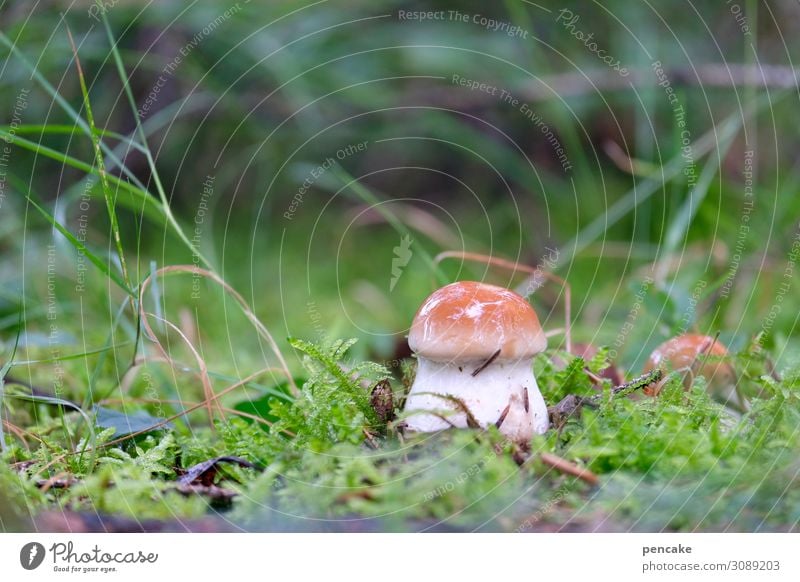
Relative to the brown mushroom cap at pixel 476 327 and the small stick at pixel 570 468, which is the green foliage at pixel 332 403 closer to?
the brown mushroom cap at pixel 476 327

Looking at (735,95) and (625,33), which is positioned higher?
(625,33)

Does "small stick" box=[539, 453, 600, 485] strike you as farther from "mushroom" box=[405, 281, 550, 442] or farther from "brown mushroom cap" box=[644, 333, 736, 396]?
"brown mushroom cap" box=[644, 333, 736, 396]

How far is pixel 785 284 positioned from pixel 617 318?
1.84 ft

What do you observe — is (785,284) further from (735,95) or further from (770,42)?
(770,42)

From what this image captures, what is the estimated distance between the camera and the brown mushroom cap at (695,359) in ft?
4.82

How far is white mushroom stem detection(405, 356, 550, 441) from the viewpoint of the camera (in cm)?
120

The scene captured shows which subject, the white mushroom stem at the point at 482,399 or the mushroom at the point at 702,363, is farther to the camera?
the mushroom at the point at 702,363

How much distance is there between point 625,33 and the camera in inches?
116

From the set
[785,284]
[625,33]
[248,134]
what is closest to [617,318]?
[785,284]
